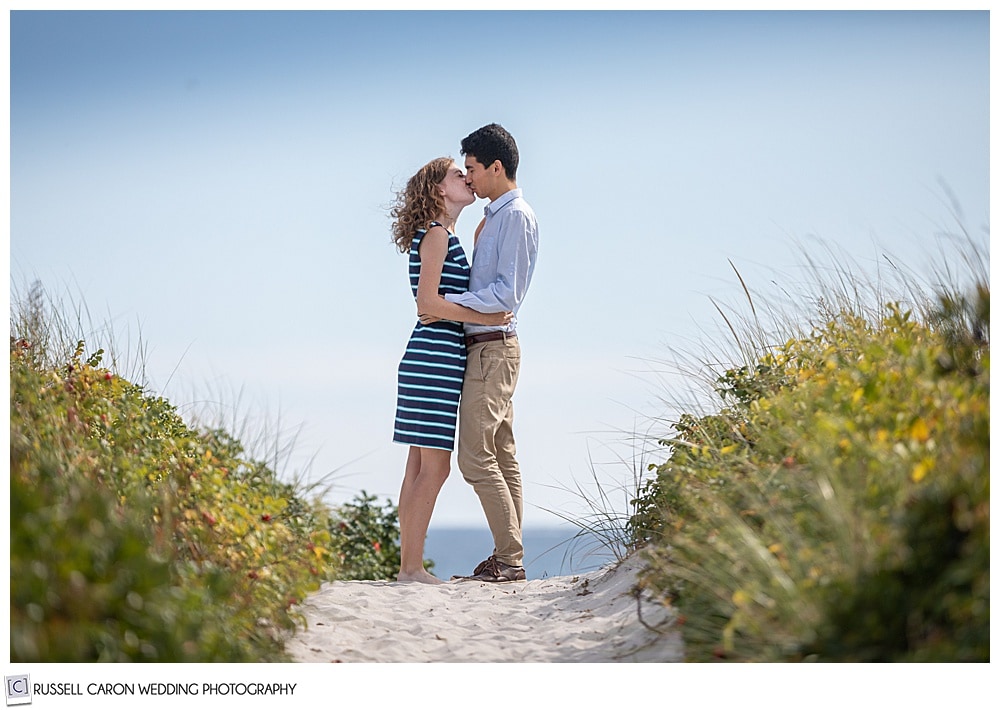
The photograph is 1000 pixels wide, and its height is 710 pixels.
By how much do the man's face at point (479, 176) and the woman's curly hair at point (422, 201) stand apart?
0.10 meters

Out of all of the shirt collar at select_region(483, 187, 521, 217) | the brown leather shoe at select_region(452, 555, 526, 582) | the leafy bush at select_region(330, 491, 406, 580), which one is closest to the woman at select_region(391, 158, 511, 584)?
the shirt collar at select_region(483, 187, 521, 217)

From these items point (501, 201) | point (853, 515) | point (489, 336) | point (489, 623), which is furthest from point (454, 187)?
point (853, 515)

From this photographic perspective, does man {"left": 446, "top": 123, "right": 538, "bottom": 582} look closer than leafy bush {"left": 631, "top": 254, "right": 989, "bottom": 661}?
No

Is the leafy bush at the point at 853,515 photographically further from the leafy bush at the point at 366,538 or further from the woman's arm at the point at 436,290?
the leafy bush at the point at 366,538

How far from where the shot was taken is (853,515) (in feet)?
9.15

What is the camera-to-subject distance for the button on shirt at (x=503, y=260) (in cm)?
491

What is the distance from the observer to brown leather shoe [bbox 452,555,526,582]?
16.8ft

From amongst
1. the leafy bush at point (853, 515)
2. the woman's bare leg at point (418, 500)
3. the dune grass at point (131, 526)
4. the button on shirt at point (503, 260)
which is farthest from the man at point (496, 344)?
the leafy bush at point (853, 515)

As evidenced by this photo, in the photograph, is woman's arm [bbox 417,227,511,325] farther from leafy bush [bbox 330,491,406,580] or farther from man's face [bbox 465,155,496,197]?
leafy bush [bbox 330,491,406,580]

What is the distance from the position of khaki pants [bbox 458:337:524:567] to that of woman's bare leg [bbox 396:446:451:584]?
A: 0.13 m

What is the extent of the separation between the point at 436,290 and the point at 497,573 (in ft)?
4.95

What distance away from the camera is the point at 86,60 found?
4.66 metres
